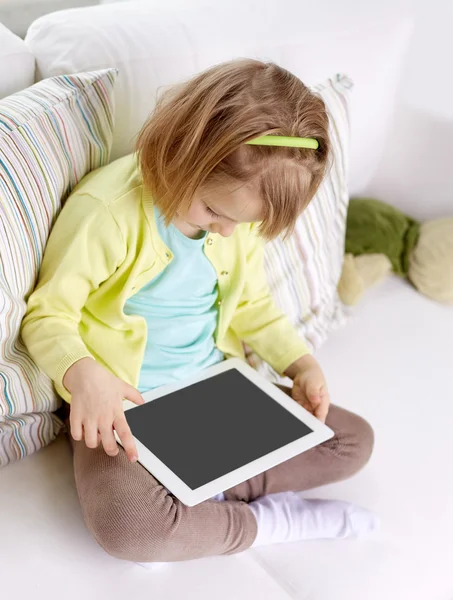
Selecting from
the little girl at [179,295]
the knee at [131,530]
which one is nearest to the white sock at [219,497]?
the little girl at [179,295]

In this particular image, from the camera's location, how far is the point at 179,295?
105cm

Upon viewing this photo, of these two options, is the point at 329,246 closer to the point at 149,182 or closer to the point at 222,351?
the point at 222,351

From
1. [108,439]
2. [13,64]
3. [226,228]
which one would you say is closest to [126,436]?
[108,439]

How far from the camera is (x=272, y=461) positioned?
37.6 inches

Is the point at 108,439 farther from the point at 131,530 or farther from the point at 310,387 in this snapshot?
the point at 310,387

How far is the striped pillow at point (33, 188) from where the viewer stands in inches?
35.3

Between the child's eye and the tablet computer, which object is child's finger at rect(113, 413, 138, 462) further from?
the child's eye

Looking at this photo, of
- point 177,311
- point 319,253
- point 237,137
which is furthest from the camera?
point 319,253

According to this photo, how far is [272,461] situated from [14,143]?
1.67 ft

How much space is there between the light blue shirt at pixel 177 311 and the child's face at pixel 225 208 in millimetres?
92

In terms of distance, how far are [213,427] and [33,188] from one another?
0.39 m

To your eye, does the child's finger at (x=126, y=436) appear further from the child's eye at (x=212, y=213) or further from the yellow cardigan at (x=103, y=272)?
the child's eye at (x=212, y=213)

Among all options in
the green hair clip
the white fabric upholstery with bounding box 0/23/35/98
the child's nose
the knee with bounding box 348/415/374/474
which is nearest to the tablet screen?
the knee with bounding box 348/415/374/474

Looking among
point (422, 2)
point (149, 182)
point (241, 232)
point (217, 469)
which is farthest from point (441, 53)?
point (217, 469)
